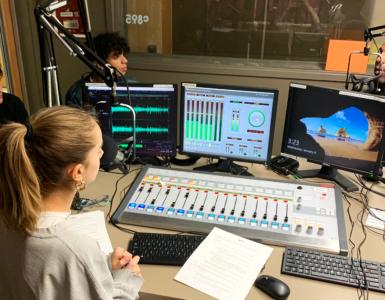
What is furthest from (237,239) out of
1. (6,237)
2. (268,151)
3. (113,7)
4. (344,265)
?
(113,7)

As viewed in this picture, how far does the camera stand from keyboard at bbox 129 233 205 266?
120cm

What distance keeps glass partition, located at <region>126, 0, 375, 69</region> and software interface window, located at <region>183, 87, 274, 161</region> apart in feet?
5.16

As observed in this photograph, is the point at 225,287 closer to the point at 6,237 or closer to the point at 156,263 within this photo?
the point at 156,263

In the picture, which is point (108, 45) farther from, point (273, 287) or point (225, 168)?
point (273, 287)

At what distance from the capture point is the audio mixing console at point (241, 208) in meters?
1.33

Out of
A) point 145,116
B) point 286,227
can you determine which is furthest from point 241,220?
point 145,116

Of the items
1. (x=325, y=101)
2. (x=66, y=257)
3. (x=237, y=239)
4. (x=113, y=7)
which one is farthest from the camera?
(x=113, y=7)

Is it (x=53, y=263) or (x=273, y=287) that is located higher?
(x=53, y=263)

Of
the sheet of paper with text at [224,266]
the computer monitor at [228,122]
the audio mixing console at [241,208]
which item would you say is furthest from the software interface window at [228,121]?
the sheet of paper with text at [224,266]

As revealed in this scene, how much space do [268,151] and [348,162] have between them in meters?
0.40

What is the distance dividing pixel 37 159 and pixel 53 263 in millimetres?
275

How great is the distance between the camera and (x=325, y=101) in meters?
1.69

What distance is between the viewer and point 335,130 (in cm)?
170

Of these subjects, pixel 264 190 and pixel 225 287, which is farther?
pixel 264 190
